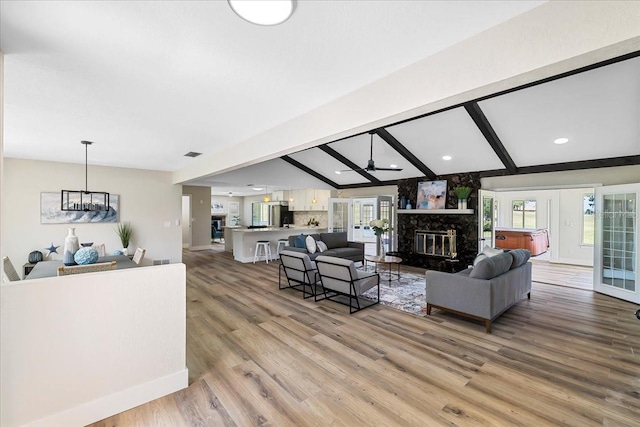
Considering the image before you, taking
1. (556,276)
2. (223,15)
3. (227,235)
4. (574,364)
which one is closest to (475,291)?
(574,364)

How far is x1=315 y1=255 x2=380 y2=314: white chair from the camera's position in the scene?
4.14 m

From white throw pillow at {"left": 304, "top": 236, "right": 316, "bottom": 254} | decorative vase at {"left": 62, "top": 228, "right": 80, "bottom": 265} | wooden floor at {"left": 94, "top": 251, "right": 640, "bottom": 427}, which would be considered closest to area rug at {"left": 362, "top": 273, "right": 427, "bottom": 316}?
wooden floor at {"left": 94, "top": 251, "right": 640, "bottom": 427}

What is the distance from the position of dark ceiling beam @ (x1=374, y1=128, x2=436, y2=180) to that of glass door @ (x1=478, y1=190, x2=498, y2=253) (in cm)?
138

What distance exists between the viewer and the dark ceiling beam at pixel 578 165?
5023 millimetres

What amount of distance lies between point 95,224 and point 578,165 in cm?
990

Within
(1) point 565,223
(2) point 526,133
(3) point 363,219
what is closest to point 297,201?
(3) point 363,219

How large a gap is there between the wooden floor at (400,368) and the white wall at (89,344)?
0.60 feet

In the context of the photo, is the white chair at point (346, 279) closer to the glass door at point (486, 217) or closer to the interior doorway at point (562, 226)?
the glass door at point (486, 217)

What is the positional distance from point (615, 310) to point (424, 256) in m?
3.72

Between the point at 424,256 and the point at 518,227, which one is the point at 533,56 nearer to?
the point at 424,256

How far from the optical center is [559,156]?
5512mm

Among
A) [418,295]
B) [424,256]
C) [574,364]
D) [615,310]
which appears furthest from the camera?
[424,256]

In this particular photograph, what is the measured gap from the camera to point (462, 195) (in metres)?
6.87

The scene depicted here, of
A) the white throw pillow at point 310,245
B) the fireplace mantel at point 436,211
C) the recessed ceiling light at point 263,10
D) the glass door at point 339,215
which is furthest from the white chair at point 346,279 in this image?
the glass door at point 339,215
